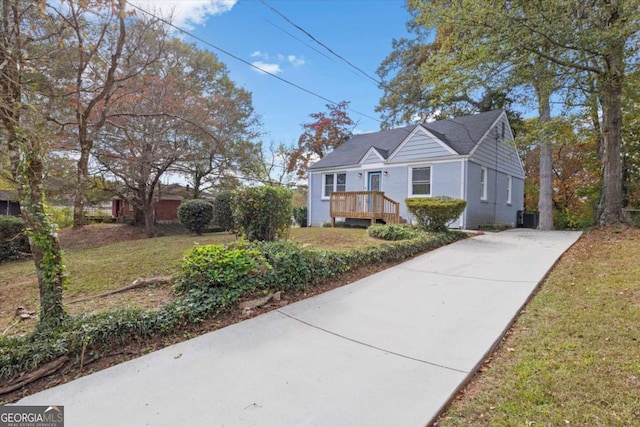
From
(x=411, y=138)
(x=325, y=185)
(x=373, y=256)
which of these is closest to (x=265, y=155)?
(x=325, y=185)

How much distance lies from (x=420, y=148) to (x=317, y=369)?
1122cm

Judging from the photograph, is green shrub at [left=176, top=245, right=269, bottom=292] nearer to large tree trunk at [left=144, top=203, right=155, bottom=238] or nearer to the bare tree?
the bare tree

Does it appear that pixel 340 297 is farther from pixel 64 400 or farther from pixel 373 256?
pixel 64 400

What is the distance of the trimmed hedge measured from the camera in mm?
2562

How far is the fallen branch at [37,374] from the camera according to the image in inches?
91.3

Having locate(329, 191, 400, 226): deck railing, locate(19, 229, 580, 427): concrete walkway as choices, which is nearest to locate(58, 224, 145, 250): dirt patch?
locate(329, 191, 400, 226): deck railing

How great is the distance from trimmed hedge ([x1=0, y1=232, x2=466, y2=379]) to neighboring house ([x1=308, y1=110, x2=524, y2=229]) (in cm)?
664

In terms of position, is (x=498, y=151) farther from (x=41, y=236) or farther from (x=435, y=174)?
(x=41, y=236)

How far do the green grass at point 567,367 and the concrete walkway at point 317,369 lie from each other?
16 cm

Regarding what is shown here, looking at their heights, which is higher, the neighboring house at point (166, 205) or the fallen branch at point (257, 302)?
the neighboring house at point (166, 205)

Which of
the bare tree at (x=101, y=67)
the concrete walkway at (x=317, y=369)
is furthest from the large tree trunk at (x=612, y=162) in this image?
the bare tree at (x=101, y=67)

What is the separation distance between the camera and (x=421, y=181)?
12500mm

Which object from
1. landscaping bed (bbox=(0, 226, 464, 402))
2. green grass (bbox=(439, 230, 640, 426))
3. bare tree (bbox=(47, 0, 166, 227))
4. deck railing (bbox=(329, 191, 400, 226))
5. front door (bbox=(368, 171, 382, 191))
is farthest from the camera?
front door (bbox=(368, 171, 382, 191))

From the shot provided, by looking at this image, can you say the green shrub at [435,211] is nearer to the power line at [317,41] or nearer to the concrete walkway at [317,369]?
the concrete walkway at [317,369]
